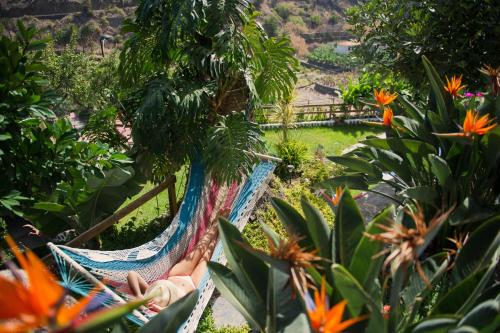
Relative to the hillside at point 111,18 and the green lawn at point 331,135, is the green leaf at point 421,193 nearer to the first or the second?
the green lawn at point 331,135

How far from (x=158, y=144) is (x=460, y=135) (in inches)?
95.4

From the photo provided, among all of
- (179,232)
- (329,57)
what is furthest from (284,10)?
(179,232)

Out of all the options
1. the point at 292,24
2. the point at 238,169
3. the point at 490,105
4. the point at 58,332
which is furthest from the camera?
the point at 292,24

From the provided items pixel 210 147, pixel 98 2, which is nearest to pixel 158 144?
pixel 210 147

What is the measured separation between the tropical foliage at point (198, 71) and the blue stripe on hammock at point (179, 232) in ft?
0.69

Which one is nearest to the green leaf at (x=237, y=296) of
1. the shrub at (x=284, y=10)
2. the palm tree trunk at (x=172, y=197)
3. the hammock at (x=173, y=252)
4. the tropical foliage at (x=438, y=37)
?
the hammock at (x=173, y=252)

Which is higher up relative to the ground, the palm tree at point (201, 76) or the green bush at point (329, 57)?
the palm tree at point (201, 76)

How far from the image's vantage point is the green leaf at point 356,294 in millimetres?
1002

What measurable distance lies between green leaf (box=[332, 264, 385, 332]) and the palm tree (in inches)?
89.2

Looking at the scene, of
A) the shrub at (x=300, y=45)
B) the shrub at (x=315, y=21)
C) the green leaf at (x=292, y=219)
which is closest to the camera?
the green leaf at (x=292, y=219)

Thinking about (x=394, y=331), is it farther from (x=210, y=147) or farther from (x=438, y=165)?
(x=210, y=147)

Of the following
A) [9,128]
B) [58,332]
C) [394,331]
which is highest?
[58,332]

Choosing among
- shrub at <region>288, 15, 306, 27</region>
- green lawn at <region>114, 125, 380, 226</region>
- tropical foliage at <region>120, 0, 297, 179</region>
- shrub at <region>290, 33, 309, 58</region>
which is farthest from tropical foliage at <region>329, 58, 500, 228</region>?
shrub at <region>288, 15, 306, 27</region>

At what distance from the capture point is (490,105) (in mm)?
2148
